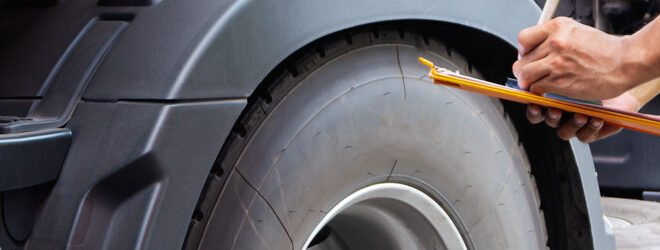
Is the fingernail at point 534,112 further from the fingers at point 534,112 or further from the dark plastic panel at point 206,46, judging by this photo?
the dark plastic panel at point 206,46

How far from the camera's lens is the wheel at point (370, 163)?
1181mm

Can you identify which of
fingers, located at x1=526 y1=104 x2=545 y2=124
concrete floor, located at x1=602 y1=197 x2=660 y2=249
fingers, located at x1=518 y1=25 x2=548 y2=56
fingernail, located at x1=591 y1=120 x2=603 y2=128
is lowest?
concrete floor, located at x1=602 y1=197 x2=660 y2=249

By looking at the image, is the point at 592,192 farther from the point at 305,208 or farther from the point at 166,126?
the point at 166,126

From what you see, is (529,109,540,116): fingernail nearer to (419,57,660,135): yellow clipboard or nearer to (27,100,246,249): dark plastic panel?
(419,57,660,135): yellow clipboard

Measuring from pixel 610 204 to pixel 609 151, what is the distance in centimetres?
30

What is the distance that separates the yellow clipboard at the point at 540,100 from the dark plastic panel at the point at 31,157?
639 millimetres

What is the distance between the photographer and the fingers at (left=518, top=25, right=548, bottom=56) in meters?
1.39

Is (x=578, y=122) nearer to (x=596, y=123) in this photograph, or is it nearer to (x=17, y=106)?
(x=596, y=123)

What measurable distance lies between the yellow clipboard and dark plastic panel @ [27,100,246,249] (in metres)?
0.47

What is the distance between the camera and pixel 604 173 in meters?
3.21

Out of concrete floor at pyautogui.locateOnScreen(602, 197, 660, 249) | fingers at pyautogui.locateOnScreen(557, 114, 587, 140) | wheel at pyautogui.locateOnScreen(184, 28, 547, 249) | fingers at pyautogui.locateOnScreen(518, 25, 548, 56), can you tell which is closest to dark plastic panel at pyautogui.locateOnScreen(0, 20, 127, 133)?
wheel at pyautogui.locateOnScreen(184, 28, 547, 249)

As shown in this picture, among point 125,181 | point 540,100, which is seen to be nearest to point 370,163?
point 540,100

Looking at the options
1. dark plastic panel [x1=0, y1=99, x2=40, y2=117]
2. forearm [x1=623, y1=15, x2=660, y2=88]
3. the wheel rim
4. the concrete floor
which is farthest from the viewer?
the concrete floor

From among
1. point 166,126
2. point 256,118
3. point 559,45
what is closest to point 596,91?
point 559,45
